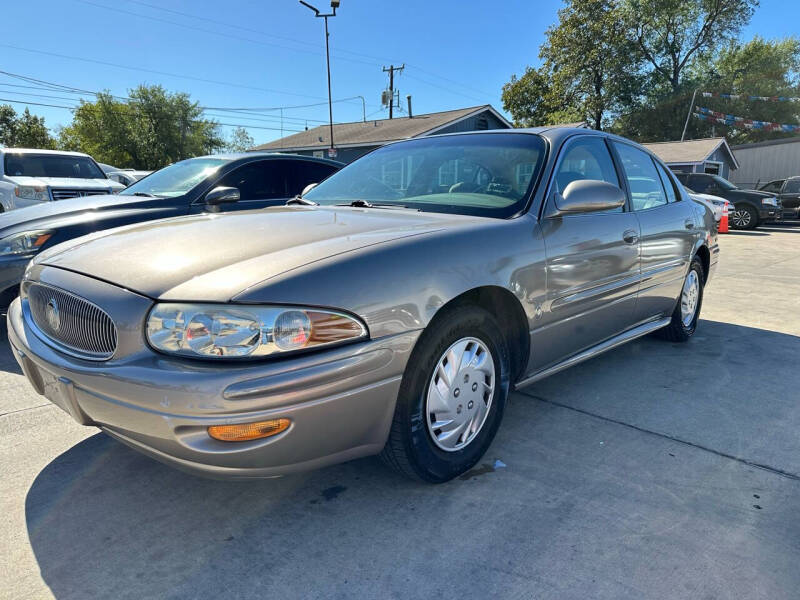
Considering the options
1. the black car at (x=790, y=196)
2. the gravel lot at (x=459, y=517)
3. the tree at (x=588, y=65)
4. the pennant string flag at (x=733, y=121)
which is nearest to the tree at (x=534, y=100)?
the tree at (x=588, y=65)

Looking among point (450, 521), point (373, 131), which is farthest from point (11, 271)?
point (373, 131)

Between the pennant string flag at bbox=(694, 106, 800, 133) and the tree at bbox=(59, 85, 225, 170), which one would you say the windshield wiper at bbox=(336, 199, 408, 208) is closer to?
the pennant string flag at bbox=(694, 106, 800, 133)

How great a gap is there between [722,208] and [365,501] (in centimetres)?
1391

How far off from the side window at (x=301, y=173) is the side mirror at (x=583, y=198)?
11.1 ft

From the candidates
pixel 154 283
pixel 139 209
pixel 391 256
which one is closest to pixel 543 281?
pixel 391 256

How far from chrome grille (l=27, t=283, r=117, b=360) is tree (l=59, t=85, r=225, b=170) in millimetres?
46004

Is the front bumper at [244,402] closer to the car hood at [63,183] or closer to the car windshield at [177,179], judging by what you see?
the car windshield at [177,179]

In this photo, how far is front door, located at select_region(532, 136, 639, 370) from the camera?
2.68 m

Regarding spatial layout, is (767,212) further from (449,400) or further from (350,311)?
(350,311)

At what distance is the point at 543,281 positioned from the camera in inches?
102

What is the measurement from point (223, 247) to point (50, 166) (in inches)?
332

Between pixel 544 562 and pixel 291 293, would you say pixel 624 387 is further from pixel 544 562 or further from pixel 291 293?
pixel 291 293

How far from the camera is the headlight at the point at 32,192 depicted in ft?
24.2

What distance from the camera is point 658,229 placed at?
3613mm
